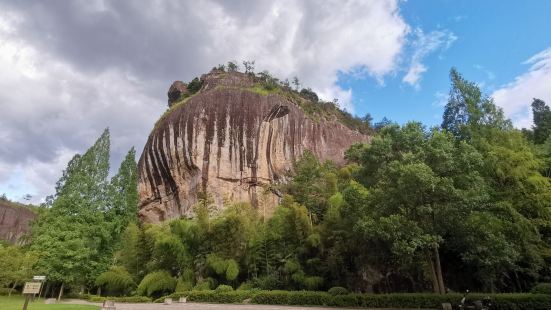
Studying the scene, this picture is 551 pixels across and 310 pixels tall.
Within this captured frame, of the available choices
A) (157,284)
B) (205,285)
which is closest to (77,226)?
(157,284)

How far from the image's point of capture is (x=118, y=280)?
19.3 m

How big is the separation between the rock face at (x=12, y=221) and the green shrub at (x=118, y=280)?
2842 cm

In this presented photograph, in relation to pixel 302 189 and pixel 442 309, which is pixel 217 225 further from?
pixel 442 309

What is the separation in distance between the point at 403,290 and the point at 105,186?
1874cm

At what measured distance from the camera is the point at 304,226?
16.5 meters

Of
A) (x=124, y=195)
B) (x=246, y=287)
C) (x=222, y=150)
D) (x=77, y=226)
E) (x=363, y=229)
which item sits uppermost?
(x=222, y=150)

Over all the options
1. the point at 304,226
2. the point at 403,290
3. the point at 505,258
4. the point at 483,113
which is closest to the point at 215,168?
the point at 304,226

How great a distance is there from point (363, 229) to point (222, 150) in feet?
53.6

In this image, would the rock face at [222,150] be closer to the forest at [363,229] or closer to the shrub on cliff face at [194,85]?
the forest at [363,229]

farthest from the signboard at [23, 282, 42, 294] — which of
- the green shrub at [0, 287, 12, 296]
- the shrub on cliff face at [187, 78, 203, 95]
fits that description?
the shrub on cliff face at [187, 78, 203, 95]

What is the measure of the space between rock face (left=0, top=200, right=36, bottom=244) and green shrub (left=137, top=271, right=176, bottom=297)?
32.1m

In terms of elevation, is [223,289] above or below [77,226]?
below

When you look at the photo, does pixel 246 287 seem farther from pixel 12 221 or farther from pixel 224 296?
pixel 12 221

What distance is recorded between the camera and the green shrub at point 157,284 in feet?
56.2
